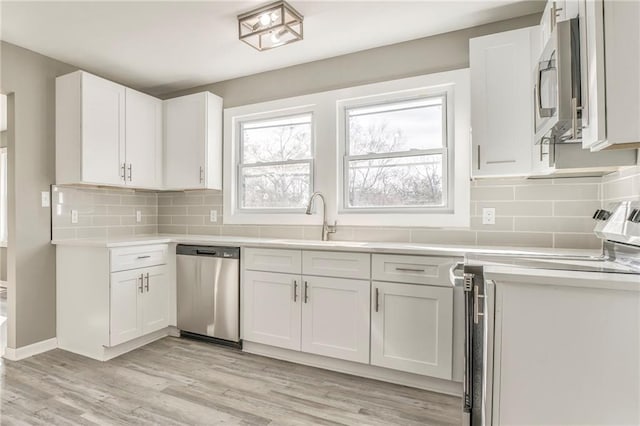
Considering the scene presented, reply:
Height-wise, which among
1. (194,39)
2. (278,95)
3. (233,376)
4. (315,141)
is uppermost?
(194,39)

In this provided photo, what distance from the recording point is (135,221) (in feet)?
12.8

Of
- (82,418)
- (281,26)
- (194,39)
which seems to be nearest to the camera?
(82,418)

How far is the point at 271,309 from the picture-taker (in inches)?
112

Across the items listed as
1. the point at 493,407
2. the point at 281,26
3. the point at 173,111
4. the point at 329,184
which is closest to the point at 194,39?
the point at 281,26

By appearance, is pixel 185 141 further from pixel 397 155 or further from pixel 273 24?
pixel 397 155

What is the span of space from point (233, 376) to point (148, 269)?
1265mm

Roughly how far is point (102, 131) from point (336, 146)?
206 cm

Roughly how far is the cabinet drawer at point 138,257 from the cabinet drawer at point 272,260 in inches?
33.9

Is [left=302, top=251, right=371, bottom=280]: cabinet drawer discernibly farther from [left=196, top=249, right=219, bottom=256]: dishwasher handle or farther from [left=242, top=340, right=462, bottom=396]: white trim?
[left=196, top=249, right=219, bottom=256]: dishwasher handle

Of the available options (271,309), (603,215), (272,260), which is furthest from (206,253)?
(603,215)

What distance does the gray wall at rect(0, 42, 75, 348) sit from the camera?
2.83m

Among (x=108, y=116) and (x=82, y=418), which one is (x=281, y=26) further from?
(x=82, y=418)

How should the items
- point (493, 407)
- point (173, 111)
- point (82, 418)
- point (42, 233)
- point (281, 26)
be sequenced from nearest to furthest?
point (493, 407) → point (82, 418) → point (281, 26) → point (42, 233) → point (173, 111)

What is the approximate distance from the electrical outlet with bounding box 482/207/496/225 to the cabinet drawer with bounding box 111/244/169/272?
2752 millimetres
